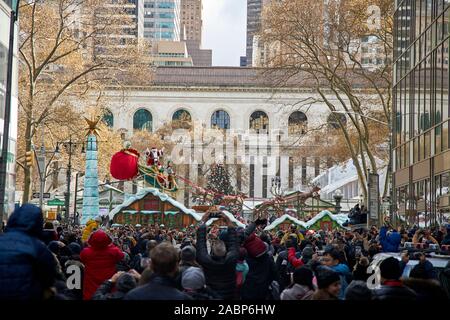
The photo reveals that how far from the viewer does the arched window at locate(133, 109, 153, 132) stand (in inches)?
4481

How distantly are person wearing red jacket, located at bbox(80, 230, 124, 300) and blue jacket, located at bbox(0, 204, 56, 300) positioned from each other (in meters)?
4.56

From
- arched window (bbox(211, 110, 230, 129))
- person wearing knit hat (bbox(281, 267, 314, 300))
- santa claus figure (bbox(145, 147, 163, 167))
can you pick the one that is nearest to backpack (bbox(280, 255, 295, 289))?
person wearing knit hat (bbox(281, 267, 314, 300))

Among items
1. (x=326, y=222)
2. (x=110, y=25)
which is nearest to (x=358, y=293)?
(x=326, y=222)

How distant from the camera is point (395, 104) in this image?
43562 millimetres

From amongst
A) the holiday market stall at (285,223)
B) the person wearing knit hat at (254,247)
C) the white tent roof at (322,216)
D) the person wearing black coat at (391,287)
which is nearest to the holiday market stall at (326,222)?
the white tent roof at (322,216)

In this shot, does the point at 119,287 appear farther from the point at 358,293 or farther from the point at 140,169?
the point at 140,169

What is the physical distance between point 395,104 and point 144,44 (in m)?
16.1

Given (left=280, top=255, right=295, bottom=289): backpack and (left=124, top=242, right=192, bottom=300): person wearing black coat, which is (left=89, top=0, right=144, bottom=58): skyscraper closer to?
(left=280, top=255, right=295, bottom=289): backpack

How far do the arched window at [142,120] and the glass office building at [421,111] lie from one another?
7160 centimetres

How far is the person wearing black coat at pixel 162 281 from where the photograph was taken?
704cm

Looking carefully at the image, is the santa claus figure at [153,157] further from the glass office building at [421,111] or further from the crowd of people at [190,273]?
the crowd of people at [190,273]

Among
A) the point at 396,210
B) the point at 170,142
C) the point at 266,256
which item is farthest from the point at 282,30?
the point at 170,142

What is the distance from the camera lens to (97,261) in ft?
38.9
